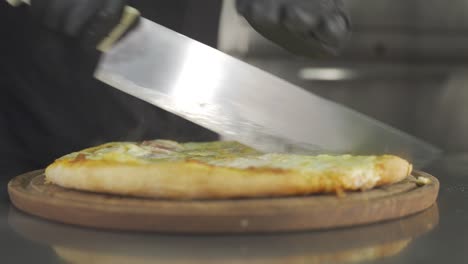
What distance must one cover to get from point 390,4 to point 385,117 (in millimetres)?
288

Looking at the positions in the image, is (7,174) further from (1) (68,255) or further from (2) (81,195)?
(1) (68,255)

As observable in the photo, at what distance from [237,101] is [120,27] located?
0.19 metres

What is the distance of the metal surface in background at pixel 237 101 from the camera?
0.92 metres

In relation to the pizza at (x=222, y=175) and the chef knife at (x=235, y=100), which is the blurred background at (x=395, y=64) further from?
the pizza at (x=222, y=175)

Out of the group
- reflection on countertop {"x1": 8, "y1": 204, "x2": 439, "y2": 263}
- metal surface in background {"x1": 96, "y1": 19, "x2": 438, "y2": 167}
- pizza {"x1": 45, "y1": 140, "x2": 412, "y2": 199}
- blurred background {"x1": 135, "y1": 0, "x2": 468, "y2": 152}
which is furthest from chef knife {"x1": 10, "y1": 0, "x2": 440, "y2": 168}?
blurred background {"x1": 135, "y1": 0, "x2": 468, "y2": 152}

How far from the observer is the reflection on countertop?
0.61 metres

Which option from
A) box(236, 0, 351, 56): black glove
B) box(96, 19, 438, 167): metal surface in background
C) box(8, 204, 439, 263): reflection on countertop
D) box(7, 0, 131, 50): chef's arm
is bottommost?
box(8, 204, 439, 263): reflection on countertop

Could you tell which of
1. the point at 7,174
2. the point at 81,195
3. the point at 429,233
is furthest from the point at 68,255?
the point at 7,174

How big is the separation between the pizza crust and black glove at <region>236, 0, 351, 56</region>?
0.26m

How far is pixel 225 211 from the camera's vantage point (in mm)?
665

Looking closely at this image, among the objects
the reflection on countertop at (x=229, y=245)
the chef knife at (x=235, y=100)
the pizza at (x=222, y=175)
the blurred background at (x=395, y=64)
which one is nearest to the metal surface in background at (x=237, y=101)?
the chef knife at (x=235, y=100)

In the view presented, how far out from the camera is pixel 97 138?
1339 millimetres

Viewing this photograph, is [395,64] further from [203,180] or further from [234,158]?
[203,180]

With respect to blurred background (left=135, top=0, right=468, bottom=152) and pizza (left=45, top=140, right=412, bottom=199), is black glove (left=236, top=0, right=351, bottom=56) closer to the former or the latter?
pizza (left=45, top=140, right=412, bottom=199)
